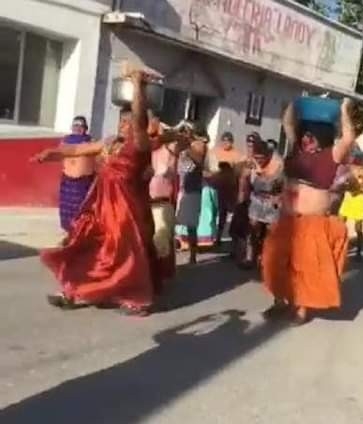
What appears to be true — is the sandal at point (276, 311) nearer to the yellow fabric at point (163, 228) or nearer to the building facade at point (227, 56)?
the yellow fabric at point (163, 228)

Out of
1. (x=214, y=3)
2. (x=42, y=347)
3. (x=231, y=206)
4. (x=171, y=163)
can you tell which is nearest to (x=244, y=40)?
(x=214, y=3)

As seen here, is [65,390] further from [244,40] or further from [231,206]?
[244,40]

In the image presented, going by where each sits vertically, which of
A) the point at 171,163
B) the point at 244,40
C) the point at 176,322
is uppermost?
the point at 244,40

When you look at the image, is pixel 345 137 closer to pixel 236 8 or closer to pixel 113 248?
pixel 113 248

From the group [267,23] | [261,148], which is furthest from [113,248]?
[267,23]

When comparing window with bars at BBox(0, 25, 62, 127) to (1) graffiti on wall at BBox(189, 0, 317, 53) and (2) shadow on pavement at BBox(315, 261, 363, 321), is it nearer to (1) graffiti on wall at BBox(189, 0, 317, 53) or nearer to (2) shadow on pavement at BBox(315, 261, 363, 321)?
(1) graffiti on wall at BBox(189, 0, 317, 53)

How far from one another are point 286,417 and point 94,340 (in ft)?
5.72

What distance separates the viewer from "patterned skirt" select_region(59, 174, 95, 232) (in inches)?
429

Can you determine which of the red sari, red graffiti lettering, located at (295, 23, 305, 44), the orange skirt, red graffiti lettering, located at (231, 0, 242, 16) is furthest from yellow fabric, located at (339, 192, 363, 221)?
red graffiti lettering, located at (295, 23, 305, 44)

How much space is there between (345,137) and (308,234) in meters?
0.85

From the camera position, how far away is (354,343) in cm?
773

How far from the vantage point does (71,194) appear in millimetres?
10969

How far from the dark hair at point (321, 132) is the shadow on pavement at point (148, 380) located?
1.58 meters

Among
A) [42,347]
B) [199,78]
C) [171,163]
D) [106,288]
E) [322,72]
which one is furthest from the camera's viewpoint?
[322,72]
